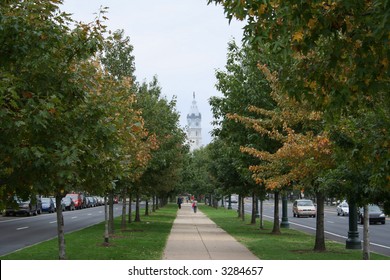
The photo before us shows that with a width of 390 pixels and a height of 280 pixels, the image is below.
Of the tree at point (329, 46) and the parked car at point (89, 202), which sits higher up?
the tree at point (329, 46)

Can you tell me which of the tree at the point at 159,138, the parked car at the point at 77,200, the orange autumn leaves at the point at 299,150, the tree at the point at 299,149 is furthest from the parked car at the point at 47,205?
the orange autumn leaves at the point at 299,150

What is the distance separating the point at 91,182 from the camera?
1142 centimetres

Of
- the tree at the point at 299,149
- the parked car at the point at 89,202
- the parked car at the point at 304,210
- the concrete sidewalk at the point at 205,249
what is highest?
the tree at the point at 299,149

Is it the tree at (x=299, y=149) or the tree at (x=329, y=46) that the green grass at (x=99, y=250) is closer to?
the tree at (x=299, y=149)

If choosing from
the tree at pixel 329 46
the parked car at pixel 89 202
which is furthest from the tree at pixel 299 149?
the parked car at pixel 89 202

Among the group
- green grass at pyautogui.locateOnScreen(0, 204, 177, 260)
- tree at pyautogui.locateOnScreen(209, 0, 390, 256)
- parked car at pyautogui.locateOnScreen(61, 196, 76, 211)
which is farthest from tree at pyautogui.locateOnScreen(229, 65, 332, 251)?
parked car at pyautogui.locateOnScreen(61, 196, 76, 211)

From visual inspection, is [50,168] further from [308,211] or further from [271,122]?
[308,211]

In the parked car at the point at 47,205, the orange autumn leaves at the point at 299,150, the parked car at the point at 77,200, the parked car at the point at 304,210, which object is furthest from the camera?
the parked car at the point at 77,200

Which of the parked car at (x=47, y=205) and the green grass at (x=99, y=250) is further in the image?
the parked car at (x=47, y=205)

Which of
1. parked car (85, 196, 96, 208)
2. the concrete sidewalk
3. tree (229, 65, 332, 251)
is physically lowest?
parked car (85, 196, 96, 208)

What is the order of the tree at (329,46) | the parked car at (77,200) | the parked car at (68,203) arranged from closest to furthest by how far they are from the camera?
1. the tree at (329,46)
2. the parked car at (68,203)
3. the parked car at (77,200)

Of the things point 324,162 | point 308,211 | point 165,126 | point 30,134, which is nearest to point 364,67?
point 30,134

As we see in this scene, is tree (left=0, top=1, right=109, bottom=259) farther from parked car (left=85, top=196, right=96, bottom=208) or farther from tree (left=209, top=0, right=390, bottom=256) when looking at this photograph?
parked car (left=85, top=196, right=96, bottom=208)

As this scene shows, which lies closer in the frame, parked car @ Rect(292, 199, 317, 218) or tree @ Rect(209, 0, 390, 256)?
tree @ Rect(209, 0, 390, 256)
